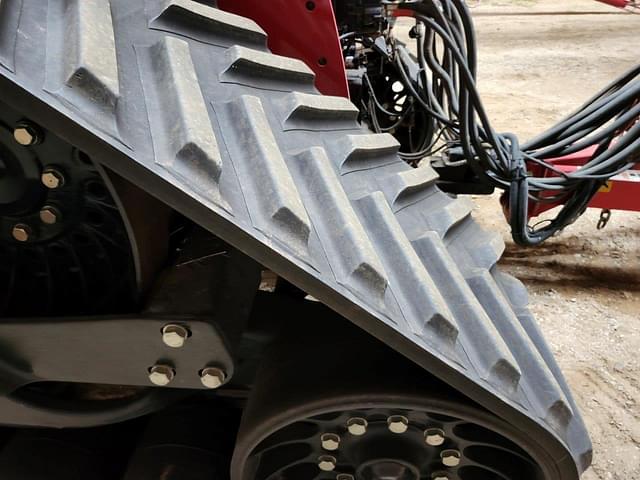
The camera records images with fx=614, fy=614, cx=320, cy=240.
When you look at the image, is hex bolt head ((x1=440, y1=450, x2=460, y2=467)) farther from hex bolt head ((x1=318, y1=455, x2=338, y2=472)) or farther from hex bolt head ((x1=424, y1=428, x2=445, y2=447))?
hex bolt head ((x1=318, y1=455, x2=338, y2=472))

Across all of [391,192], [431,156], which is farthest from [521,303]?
[431,156]

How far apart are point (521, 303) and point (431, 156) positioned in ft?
3.31

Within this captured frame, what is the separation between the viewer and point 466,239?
0.85 meters

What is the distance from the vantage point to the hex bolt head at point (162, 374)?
660 millimetres

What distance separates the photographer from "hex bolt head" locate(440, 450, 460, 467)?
73 cm

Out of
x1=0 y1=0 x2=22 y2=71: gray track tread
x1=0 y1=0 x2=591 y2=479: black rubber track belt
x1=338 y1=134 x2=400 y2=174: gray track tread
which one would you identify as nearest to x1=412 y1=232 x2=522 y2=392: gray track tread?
x1=0 y1=0 x2=591 y2=479: black rubber track belt

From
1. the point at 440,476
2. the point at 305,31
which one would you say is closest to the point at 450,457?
the point at 440,476

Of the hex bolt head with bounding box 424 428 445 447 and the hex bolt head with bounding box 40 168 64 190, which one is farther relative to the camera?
the hex bolt head with bounding box 424 428 445 447

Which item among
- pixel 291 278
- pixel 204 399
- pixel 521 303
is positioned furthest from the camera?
pixel 204 399

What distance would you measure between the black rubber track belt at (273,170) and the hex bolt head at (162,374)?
22cm

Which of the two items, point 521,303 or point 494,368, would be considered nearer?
point 494,368

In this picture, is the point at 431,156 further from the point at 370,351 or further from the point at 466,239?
the point at 370,351

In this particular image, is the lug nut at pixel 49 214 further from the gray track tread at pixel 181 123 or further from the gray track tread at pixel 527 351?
the gray track tread at pixel 527 351

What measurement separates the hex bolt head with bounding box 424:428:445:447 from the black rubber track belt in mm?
119
